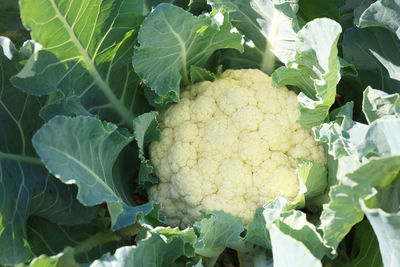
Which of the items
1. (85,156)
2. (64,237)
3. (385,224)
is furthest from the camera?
(64,237)

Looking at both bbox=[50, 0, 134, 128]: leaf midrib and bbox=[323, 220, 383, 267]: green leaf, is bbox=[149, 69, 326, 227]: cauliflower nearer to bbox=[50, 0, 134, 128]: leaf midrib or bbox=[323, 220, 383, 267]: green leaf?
bbox=[50, 0, 134, 128]: leaf midrib

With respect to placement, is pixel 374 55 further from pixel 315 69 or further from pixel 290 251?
pixel 290 251

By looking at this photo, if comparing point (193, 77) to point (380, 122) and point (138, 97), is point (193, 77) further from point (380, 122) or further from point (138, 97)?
point (380, 122)

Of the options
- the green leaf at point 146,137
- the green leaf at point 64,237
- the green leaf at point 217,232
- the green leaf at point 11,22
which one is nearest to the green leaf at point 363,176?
the green leaf at point 217,232

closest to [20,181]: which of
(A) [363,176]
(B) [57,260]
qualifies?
(B) [57,260]

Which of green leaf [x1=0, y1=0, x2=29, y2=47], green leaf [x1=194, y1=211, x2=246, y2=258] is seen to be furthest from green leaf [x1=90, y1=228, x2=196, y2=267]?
green leaf [x1=0, y1=0, x2=29, y2=47]

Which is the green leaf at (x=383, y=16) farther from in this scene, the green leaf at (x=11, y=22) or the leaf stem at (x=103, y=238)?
the green leaf at (x=11, y=22)
